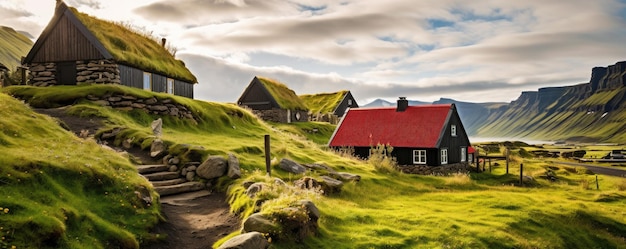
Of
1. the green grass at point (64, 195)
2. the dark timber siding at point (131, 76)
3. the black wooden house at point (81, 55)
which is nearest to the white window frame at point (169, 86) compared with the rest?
the black wooden house at point (81, 55)

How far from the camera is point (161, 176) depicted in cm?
1789

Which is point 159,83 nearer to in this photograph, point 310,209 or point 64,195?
point 64,195

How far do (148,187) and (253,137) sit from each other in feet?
61.1

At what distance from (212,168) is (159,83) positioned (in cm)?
2423

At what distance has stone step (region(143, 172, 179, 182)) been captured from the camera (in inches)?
688

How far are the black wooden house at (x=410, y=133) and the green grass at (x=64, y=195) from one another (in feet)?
98.8

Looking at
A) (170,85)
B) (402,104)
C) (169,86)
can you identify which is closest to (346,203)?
(169,86)

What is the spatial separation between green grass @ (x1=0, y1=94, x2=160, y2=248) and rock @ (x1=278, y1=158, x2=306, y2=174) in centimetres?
849

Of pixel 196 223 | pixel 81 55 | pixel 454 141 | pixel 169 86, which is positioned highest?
pixel 81 55

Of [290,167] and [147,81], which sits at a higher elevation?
[147,81]

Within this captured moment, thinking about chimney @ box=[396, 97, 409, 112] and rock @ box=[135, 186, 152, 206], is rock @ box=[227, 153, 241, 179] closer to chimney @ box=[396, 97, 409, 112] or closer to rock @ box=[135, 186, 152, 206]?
rock @ box=[135, 186, 152, 206]

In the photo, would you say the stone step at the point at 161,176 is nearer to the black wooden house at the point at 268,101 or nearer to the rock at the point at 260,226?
the rock at the point at 260,226

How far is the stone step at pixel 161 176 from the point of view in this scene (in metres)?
17.5

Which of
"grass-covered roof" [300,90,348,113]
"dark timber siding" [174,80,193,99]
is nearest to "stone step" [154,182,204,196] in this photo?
"dark timber siding" [174,80,193,99]
